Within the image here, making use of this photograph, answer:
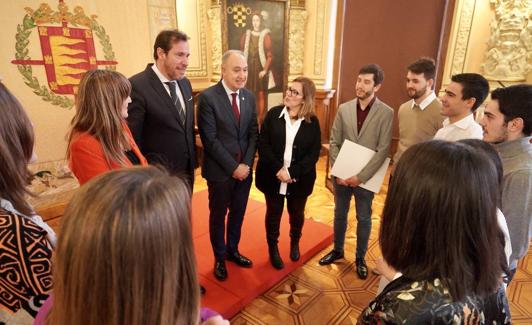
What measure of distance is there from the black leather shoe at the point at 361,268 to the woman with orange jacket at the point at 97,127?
7.00ft

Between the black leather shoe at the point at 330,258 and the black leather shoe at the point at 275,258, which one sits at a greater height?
the black leather shoe at the point at 275,258

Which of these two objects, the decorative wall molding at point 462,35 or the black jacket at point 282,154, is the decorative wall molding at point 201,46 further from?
the decorative wall molding at point 462,35

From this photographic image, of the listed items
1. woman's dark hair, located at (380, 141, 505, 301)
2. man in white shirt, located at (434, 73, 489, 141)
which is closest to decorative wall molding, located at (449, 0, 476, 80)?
man in white shirt, located at (434, 73, 489, 141)

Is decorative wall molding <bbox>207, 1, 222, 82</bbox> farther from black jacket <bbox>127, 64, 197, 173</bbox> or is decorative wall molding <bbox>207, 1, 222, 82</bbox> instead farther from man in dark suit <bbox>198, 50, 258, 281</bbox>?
black jacket <bbox>127, 64, 197, 173</bbox>

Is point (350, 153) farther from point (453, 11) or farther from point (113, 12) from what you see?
point (453, 11)

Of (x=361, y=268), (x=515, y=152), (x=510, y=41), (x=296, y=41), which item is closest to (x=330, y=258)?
(x=361, y=268)

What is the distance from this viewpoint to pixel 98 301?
56 centimetres

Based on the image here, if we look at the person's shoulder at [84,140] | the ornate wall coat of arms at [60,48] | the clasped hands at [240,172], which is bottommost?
the clasped hands at [240,172]

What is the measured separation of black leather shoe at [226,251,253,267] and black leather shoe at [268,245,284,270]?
0.19 m

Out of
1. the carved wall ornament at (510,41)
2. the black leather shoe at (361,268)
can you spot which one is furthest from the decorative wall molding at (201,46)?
the carved wall ornament at (510,41)

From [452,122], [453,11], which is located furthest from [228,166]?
[453,11]

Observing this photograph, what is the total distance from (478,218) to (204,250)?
247cm

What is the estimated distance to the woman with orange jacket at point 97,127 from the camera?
1572 mm

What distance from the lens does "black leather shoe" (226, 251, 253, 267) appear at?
2736mm
